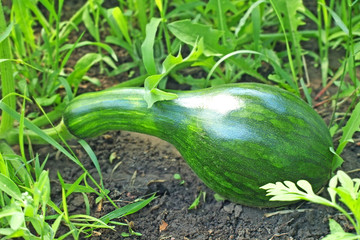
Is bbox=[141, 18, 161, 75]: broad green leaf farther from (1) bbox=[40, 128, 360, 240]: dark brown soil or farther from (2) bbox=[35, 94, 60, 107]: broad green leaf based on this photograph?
(2) bbox=[35, 94, 60, 107]: broad green leaf

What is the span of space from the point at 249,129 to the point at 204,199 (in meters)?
0.48

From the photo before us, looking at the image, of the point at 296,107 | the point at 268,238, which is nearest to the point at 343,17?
the point at 296,107

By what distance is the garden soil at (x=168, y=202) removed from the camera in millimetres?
2201

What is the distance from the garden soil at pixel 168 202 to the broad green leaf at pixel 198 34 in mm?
577

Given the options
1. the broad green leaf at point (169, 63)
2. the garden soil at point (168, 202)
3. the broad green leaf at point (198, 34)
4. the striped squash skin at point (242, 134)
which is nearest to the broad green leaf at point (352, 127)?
the striped squash skin at point (242, 134)

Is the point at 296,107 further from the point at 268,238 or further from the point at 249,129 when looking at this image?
the point at 268,238

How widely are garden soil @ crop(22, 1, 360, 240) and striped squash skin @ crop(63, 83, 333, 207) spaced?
0.10 m

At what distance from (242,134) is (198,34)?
691 mm

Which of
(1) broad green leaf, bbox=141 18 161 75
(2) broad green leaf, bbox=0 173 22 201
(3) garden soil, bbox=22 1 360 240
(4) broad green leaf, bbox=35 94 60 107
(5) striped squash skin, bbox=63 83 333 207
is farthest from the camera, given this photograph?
(4) broad green leaf, bbox=35 94 60 107

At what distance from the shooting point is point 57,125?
2.76 meters

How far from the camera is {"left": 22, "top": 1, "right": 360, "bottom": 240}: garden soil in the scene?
2.20 meters

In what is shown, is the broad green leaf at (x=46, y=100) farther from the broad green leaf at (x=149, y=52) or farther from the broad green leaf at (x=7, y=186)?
the broad green leaf at (x=7, y=186)

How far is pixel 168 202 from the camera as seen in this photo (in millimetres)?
2377

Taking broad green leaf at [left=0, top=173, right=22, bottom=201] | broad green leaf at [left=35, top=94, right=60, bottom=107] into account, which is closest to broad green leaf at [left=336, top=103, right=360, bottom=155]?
broad green leaf at [left=0, top=173, right=22, bottom=201]
